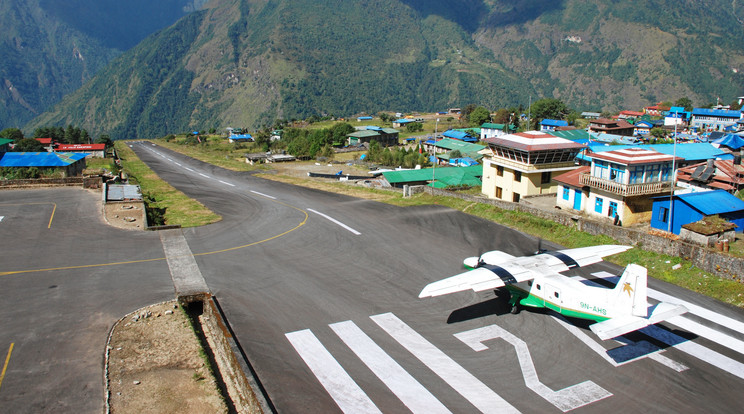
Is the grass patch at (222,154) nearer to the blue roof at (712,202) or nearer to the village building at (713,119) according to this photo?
the blue roof at (712,202)

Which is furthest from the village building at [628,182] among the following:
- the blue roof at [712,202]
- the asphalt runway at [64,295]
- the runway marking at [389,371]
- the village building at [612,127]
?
the village building at [612,127]

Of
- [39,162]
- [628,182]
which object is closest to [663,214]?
[628,182]

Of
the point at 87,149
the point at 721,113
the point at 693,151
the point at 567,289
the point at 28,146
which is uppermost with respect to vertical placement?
the point at 721,113

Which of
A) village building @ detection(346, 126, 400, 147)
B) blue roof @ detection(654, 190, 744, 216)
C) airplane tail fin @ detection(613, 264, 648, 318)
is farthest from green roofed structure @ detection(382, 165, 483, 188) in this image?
village building @ detection(346, 126, 400, 147)

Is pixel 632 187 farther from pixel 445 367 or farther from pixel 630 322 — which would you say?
pixel 445 367

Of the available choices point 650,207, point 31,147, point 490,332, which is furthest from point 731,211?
point 31,147

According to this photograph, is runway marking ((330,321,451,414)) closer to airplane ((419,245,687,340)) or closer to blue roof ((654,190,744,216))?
airplane ((419,245,687,340))

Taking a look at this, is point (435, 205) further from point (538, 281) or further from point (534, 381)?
point (534, 381)
